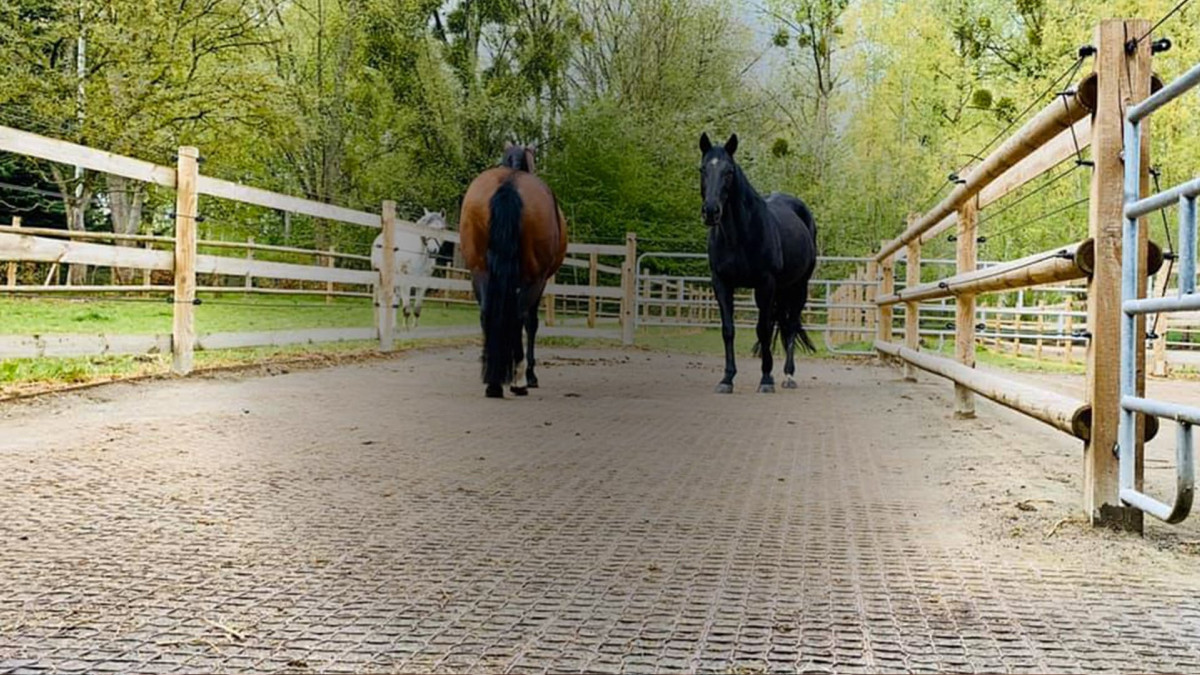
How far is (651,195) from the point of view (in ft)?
52.2

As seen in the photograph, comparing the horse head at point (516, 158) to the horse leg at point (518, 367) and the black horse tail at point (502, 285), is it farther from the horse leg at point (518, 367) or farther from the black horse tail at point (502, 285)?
the horse leg at point (518, 367)

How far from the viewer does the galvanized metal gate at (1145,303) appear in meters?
1.69

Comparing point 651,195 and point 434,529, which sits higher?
point 651,195

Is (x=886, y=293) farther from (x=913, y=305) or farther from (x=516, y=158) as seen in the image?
(x=516, y=158)

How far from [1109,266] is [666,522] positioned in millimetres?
1155

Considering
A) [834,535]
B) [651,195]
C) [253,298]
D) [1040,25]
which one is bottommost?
[834,535]

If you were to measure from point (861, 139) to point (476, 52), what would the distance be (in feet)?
24.2

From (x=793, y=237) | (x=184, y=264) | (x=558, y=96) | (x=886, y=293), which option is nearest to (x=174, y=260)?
(x=184, y=264)

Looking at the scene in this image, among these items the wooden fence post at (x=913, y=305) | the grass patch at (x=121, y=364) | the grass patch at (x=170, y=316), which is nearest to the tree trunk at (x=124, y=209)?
the grass patch at (x=170, y=316)

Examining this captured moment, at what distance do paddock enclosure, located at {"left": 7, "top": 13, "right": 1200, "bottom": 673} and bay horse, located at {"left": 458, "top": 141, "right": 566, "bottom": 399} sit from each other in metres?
0.66

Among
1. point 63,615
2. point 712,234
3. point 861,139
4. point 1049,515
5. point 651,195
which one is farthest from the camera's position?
point 651,195

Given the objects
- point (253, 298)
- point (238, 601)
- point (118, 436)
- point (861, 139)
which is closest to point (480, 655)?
point (238, 601)

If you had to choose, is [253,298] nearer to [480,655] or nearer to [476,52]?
[476,52]

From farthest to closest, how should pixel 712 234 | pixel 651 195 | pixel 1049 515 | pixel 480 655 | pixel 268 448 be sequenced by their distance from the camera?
pixel 651 195
pixel 712 234
pixel 268 448
pixel 1049 515
pixel 480 655
